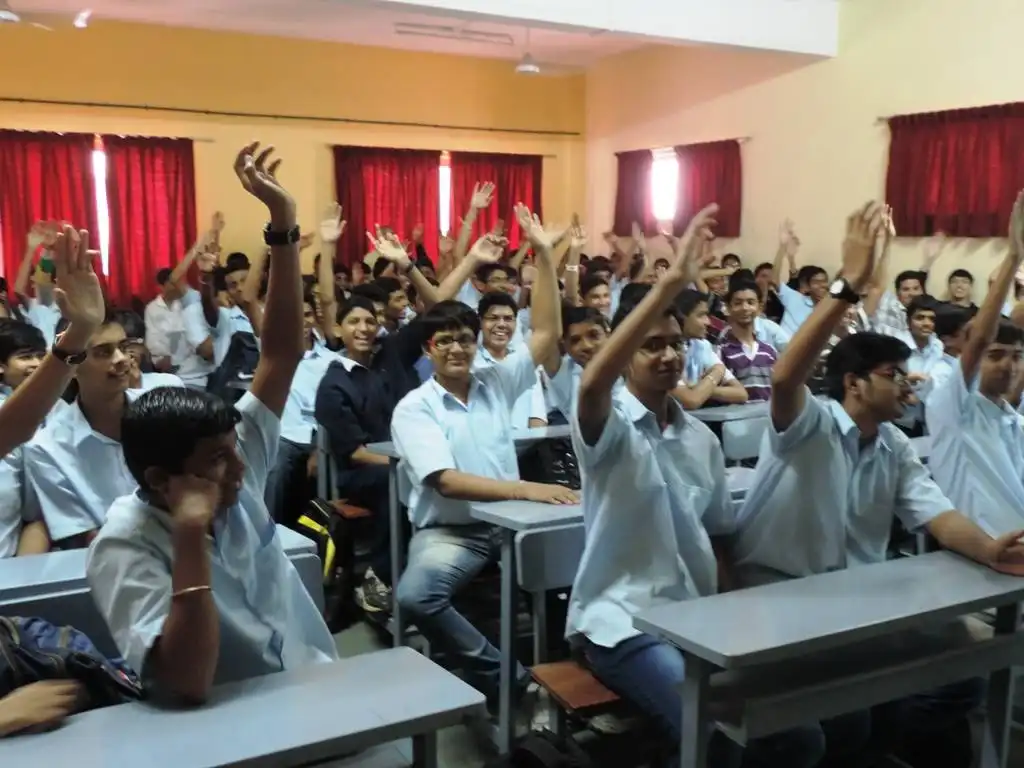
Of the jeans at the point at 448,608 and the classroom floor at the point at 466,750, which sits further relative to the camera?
the jeans at the point at 448,608

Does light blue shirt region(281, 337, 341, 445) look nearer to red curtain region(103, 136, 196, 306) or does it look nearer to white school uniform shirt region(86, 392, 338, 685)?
white school uniform shirt region(86, 392, 338, 685)

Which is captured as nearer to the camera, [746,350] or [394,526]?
[394,526]

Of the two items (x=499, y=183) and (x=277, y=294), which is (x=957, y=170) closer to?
(x=499, y=183)

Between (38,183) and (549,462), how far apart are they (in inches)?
258

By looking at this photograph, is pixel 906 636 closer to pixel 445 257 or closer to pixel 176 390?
pixel 176 390

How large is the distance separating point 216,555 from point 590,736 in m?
1.43

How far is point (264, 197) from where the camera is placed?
1654 mm

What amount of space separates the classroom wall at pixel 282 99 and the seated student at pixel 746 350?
5.05 metres

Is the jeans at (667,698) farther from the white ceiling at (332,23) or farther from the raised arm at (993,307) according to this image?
the white ceiling at (332,23)

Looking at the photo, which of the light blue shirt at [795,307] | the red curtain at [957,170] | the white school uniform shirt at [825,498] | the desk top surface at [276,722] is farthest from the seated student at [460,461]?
the red curtain at [957,170]

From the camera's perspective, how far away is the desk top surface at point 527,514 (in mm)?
2355

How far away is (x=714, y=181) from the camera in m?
8.77

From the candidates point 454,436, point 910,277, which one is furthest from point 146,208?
point 454,436

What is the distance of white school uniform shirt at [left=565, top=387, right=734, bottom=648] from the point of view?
1979mm
